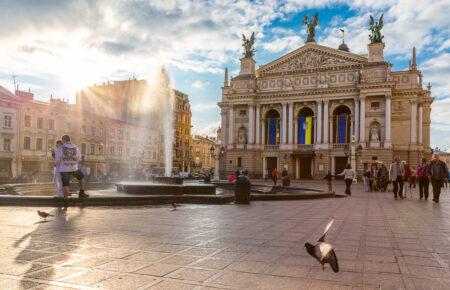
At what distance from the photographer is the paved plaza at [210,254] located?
423 centimetres

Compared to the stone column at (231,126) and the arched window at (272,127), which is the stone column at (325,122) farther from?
the stone column at (231,126)

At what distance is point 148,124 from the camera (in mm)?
77188

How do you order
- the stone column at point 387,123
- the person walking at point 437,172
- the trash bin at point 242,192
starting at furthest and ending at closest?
the stone column at point 387,123, the person walking at point 437,172, the trash bin at point 242,192

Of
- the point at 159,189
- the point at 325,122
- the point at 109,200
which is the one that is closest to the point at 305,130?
the point at 325,122

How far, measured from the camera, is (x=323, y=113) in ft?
186

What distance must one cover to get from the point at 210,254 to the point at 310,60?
185 feet

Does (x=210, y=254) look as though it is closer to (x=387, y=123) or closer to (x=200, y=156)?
(x=387, y=123)

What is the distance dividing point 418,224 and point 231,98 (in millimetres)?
54300

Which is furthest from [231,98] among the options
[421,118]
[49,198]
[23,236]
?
[23,236]

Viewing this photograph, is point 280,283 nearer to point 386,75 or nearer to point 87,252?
point 87,252

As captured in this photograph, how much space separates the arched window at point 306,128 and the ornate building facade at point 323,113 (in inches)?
5.6

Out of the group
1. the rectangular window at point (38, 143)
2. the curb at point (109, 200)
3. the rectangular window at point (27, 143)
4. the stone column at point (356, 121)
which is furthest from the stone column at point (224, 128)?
the curb at point (109, 200)

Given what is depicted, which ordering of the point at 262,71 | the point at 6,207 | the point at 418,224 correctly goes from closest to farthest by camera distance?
the point at 418,224
the point at 6,207
the point at 262,71

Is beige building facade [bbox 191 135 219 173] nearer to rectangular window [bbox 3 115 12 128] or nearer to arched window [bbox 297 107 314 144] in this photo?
arched window [bbox 297 107 314 144]
